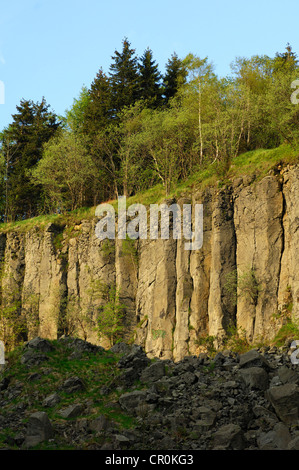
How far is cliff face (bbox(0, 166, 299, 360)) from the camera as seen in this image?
32.5 meters

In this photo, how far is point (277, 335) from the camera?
3017 centimetres

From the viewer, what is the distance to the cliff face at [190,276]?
32.5m

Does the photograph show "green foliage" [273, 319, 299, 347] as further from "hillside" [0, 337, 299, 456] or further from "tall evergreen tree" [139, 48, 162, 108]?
"tall evergreen tree" [139, 48, 162, 108]

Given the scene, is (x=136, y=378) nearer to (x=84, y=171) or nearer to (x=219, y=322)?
(x=219, y=322)

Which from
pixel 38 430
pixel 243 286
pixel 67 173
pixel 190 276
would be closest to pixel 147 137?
pixel 67 173

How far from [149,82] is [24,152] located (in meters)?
14.1

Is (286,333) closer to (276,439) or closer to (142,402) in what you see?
(142,402)

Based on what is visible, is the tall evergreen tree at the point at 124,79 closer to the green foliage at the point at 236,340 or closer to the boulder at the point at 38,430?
the green foliage at the point at 236,340

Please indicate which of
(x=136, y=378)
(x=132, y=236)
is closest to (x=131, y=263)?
(x=132, y=236)

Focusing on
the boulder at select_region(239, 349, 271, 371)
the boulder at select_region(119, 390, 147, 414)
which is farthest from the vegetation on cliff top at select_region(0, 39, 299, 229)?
the boulder at select_region(119, 390, 147, 414)

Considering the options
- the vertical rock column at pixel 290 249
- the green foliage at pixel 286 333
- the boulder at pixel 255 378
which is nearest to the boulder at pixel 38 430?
the boulder at pixel 255 378

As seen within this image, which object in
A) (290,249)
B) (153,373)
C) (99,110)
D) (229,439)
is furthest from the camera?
(99,110)

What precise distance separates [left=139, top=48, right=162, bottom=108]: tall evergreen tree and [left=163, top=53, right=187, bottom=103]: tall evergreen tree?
2.58ft

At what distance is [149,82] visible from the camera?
183 ft
